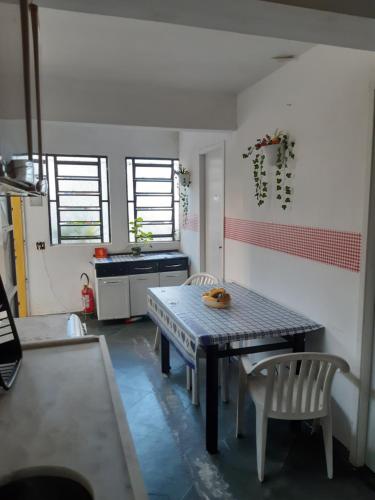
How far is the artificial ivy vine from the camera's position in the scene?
2.80 m

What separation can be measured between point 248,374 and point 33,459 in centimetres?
153

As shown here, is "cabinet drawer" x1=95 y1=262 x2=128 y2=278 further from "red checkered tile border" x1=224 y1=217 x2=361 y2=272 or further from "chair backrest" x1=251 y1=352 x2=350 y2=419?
"chair backrest" x1=251 y1=352 x2=350 y2=419

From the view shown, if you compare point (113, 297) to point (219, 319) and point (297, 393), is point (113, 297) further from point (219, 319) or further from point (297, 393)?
point (297, 393)

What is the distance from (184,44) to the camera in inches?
93.9

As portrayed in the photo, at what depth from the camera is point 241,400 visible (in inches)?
96.7

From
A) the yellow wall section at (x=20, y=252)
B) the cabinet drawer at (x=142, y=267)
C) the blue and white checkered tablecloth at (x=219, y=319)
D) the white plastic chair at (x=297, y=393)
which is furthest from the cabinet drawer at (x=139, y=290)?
the white plastic chair at (x=297, y=393)

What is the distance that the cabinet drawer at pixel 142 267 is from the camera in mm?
4789

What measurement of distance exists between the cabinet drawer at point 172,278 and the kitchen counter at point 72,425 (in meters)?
3.34

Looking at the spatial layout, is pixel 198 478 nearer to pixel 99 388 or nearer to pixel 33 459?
pixel 99 388

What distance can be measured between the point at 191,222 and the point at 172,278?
0.79 meters

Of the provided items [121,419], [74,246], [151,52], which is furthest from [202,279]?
[121,419]

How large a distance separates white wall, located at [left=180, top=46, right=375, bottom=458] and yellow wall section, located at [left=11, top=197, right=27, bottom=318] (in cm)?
295

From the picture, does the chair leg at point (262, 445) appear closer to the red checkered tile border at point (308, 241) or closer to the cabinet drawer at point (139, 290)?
the red checkered tile border at point (308, 241)

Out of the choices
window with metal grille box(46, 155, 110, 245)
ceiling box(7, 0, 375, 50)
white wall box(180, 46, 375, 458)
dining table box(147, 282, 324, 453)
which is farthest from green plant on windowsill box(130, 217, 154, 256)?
ceiling box(7, 0, 375, 50)
